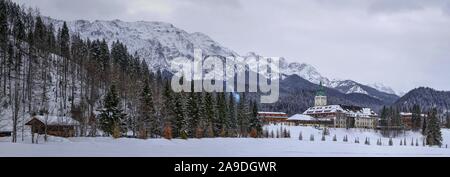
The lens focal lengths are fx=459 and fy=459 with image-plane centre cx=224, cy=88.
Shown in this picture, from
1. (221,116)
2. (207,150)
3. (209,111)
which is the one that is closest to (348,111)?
(221,116)

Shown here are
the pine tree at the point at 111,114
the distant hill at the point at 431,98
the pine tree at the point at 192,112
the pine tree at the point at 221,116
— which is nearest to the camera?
the pine tree at the point at 111,114

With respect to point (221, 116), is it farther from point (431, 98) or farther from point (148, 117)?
point (431, 98)

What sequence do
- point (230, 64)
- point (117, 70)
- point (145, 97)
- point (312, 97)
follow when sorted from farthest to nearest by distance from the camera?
point (230, 64)
point (312, 97)
point (117, 70)
point (145, 97)

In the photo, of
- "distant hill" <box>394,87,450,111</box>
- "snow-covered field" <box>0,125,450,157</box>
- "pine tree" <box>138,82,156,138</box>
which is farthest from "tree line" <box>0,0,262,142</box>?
"distant hill" <box>394,87,450,111</box>

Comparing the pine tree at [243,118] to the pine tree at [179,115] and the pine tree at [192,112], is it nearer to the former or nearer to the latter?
the pine tree at [192,112]

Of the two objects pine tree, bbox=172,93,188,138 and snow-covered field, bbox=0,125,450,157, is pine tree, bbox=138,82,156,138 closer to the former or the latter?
pine tree, bbox=172,93,188,138

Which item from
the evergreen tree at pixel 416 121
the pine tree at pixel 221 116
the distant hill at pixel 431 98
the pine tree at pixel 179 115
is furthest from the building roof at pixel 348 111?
the pine tree at pixel 179 115

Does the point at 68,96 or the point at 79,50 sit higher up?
the point at 79,50

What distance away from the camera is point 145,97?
26.1 metres

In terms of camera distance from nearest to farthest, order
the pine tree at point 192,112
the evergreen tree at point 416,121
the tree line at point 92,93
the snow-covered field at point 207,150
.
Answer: the snow-covered field at point 207,150
the tree line at point 92,93
the pine tree at point 192,112
the evergreen tree at point 416,121

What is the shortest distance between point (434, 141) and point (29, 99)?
27.6 m

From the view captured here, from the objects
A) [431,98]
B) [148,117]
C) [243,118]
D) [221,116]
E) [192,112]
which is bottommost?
[243,118]
